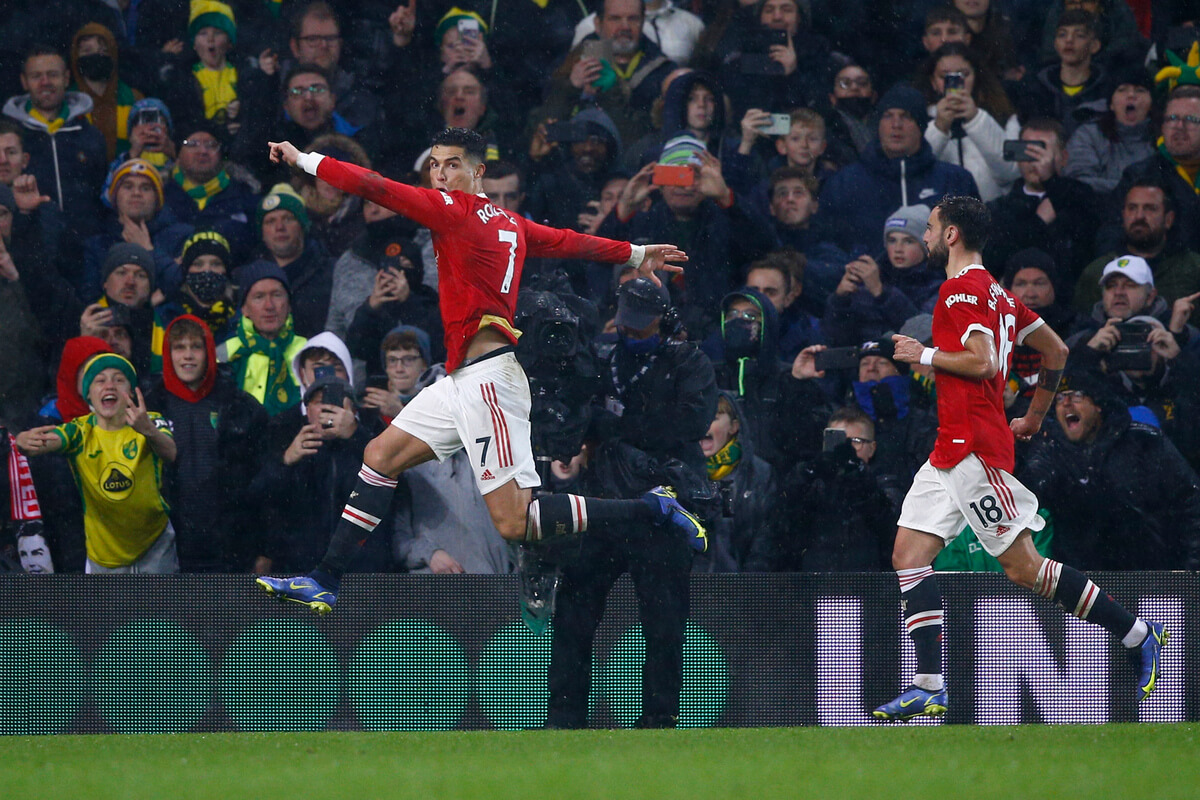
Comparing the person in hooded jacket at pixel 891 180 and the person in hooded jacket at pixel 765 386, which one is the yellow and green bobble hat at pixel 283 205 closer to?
the person in hooded jacket at pixel 765 386

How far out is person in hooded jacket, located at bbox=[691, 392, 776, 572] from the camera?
307 inches

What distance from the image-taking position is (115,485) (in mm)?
7859

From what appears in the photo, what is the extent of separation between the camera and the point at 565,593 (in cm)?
666

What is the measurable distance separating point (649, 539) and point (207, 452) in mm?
2838

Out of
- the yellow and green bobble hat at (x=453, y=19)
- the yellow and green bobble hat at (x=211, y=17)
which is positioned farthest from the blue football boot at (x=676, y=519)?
the yellow and green bobble hat at (x=211, y=17)

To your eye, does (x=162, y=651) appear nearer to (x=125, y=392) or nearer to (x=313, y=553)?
(x=313, y=553)

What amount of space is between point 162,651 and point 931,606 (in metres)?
3.42

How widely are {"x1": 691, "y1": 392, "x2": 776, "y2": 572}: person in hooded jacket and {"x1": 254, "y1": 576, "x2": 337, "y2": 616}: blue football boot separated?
2.31m

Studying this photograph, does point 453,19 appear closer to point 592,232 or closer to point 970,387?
point 592,232

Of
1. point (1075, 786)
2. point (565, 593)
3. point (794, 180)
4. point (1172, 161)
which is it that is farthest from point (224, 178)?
point (1075, 786)

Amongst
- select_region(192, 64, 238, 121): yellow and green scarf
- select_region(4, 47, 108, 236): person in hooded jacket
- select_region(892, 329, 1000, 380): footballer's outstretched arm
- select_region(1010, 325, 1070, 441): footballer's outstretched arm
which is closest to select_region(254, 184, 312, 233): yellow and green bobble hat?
select_region(4, 47, 108, 236): person in hooded jacket

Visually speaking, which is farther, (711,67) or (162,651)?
(711,67)

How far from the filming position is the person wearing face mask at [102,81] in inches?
396

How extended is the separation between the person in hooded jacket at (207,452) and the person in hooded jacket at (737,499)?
7.88 ft
